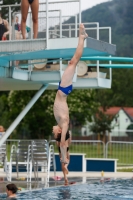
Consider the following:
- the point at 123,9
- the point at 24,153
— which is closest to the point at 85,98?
the point at 24,153

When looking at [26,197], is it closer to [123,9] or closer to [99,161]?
[99,161]

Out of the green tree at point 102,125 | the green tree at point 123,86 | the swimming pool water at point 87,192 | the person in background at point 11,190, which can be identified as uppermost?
the green tree at point 123,86

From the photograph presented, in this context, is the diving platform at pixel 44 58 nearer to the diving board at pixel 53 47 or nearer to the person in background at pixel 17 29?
the diving board at pixel 53 47

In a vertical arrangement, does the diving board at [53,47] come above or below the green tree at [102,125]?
above

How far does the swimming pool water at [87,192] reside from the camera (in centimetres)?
1459

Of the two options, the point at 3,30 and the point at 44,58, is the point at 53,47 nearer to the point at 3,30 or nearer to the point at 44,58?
the point at 44,58

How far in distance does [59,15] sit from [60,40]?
9.39ft

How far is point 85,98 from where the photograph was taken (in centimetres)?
4694

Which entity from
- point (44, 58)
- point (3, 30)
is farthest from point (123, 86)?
point (3, 30)

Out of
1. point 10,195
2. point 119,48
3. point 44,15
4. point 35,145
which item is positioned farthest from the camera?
point 119,48

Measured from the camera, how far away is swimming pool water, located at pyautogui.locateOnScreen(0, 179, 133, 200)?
47.9 ft

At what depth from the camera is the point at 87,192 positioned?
1591 cm

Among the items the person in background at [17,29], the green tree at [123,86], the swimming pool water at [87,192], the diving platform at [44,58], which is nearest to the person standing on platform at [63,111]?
the swimming pool water at [87,192]

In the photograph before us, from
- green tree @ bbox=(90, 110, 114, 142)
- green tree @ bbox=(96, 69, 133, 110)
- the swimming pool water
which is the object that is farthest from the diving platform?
green tree @ bbox=(96, 69, 133, 110)
